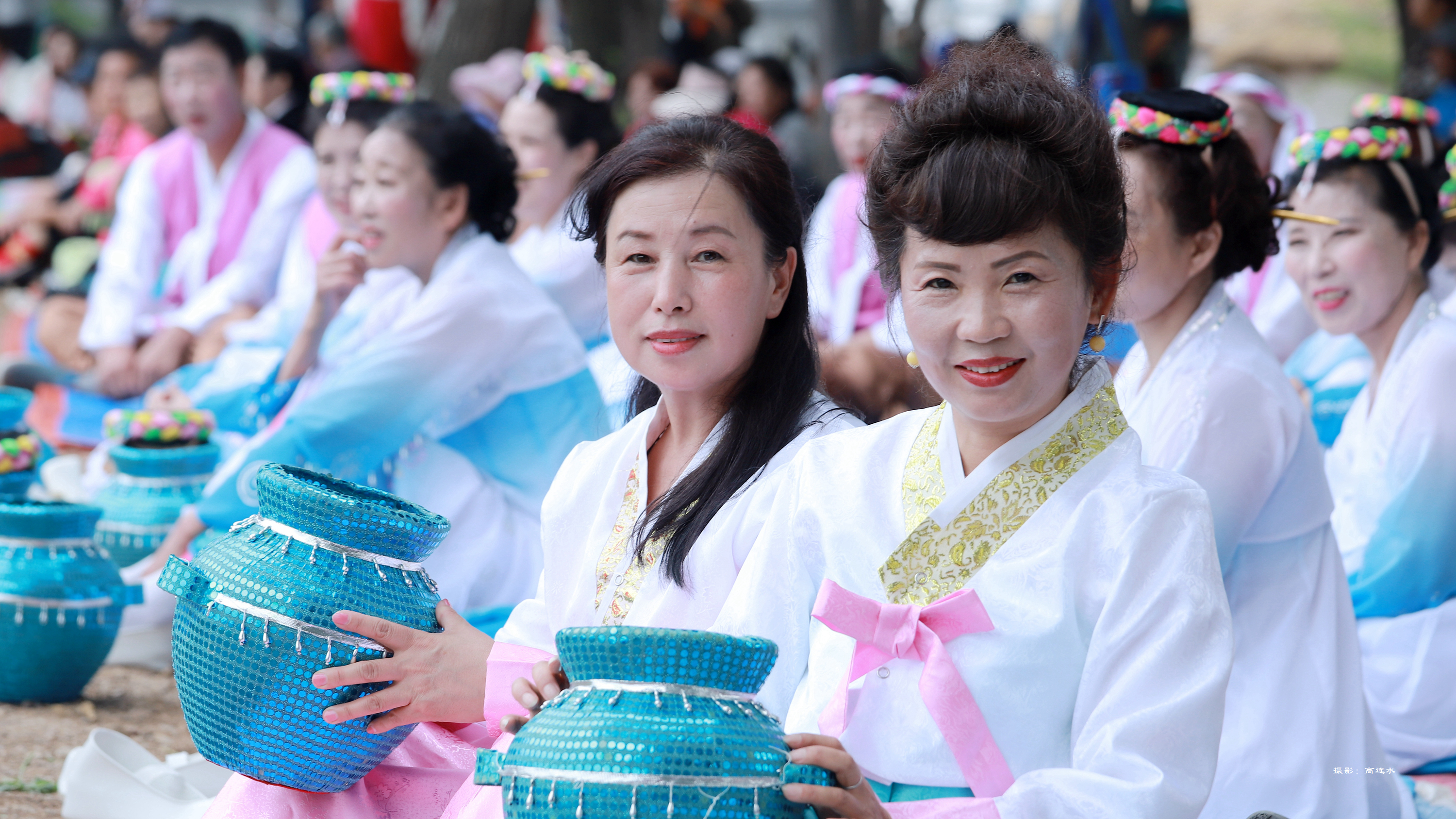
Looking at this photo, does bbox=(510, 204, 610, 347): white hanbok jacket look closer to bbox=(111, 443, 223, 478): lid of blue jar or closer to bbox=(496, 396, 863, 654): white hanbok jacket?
bbox=(111, 443, 223, 478): lid of blue jar

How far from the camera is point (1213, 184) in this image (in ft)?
9.24

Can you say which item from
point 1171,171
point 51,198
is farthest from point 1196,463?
point 51,198

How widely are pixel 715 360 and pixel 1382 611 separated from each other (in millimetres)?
2108

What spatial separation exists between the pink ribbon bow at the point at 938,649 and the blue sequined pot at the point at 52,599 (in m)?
2.51

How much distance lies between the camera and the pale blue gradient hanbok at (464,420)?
3.73 m

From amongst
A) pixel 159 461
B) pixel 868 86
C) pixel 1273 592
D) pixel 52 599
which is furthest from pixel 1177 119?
pixel 868 86

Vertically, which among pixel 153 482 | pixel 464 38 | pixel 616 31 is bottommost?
pixel 153 482

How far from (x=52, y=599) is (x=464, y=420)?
3.66 ft

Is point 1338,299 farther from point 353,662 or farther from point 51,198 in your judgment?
point 51,198

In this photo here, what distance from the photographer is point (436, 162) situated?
4004mm

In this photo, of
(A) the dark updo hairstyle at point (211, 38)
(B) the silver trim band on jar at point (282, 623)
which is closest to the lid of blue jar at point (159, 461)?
(B) the silver trim band on jar at point (282, 623)

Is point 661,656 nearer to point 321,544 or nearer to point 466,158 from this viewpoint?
point 321,544

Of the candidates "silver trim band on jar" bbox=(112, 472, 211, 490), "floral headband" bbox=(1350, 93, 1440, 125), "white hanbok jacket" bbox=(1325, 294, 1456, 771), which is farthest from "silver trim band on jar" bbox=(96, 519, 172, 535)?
"floral headband" bbox=(1350, 93, 1440, 125)

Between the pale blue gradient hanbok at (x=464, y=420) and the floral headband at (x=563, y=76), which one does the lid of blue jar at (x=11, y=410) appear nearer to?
the pale blue gradient hanbok at (x=464, y=420)
